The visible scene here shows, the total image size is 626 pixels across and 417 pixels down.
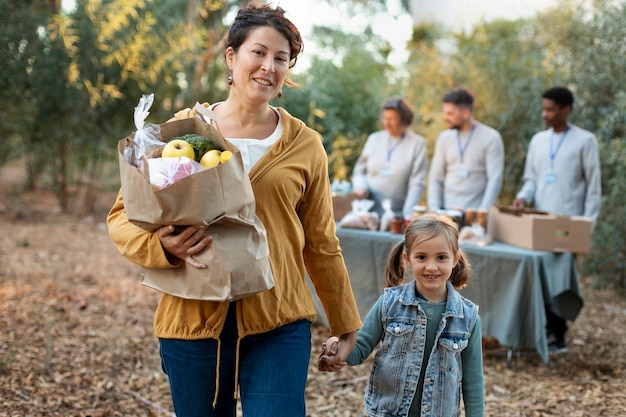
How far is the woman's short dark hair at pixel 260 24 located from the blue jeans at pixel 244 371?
0.81 meters

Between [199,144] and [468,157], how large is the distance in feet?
12.0

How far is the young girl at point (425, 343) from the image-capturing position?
7.19ft

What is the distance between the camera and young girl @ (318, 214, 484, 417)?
219 centimetres

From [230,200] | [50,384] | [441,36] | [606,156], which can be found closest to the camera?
[230,200]

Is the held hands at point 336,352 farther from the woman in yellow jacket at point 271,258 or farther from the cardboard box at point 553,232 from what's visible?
the cardboard box at point 553,232

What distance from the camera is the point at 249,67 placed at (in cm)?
200

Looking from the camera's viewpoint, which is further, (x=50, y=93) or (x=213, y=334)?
(x=50, y=93)

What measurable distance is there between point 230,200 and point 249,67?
1.66ft

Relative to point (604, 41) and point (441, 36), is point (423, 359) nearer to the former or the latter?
point (604, 41)

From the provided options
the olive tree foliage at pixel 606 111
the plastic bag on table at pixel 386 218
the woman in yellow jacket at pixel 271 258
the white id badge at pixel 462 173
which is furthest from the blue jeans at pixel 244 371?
the olive tree foliage at pixel 606 111

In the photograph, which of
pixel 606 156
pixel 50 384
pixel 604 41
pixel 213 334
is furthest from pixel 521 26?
pixel 213 334

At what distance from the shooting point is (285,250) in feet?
6.50

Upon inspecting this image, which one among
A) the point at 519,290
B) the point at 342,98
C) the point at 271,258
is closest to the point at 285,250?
the point at 271,258

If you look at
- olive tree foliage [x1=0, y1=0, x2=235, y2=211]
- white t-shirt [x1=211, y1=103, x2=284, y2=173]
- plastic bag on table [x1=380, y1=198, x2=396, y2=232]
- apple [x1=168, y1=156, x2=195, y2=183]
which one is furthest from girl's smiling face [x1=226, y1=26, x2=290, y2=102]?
olive tree foliage [x1=0, y1=0, x2=235, y2=211]
